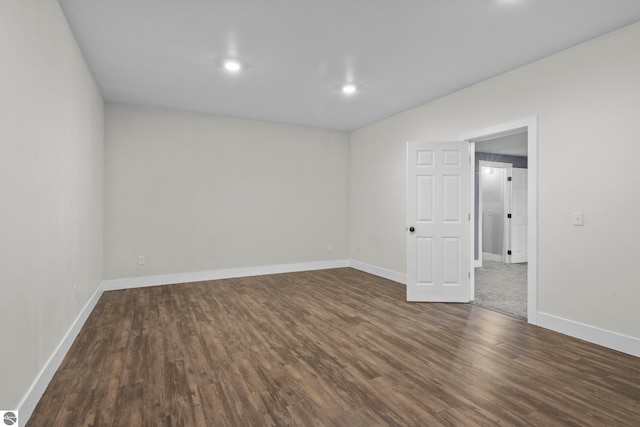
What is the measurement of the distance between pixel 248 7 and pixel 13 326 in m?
2.47

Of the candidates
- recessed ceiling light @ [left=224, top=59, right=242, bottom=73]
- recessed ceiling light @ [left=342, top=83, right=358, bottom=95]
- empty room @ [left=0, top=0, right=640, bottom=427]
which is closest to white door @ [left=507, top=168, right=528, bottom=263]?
empty room @ [left=0, top=0, right=640, bottom=427]

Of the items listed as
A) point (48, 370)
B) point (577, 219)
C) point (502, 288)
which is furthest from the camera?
point (502, 288)

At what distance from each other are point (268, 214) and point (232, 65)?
280 centimetres

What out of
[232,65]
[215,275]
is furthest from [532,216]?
[215,275]

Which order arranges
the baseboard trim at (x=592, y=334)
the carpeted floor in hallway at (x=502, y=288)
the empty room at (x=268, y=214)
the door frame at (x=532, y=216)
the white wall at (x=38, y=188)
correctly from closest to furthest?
the white wall at (x=38, y=188) → the empty room at (x=268, y=214) → the baseboard trim at (x=592, y=334) → the door frame at (x=532, y=216) → the carpeted floor in hallway at (x=502, y=288)

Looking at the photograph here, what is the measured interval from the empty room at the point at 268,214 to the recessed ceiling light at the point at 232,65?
0.27ft

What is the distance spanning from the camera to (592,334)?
2834 mm

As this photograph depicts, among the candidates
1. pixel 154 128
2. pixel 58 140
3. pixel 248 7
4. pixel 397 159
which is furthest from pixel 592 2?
pixel 154 128

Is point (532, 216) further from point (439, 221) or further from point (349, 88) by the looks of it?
point (349, 88)

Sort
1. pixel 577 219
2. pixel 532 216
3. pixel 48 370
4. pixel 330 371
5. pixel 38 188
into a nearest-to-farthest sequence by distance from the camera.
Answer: pixel 38 188, pixel 48 370, pixel 330 371, pixel 577 219, pixel 532 216

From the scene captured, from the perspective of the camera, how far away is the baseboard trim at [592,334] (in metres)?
2.60

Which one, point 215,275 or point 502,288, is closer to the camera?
point 502,288

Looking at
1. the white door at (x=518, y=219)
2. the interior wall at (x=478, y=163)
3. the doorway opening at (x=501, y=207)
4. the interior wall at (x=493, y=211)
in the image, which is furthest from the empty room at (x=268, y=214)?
the interior wall at (x=493, y=211)

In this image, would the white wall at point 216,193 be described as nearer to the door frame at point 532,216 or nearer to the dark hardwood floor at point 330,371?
the dark hardwood floor at point 330,371
